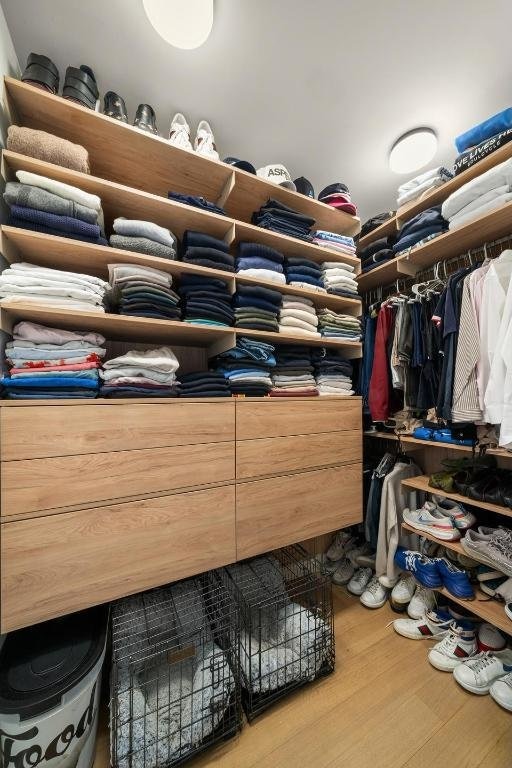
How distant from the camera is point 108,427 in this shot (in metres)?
0.97

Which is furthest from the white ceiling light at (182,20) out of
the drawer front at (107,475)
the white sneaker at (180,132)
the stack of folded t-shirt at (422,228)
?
the drawer front at (107,475)

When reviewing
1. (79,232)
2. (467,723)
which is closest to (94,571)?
(79,232)

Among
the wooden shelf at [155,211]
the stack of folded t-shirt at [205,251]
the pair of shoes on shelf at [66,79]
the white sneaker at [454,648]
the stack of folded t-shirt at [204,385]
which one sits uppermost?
the pair of shoes on shelf at [66,79]

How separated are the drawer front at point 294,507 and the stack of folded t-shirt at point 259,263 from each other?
3.26ft

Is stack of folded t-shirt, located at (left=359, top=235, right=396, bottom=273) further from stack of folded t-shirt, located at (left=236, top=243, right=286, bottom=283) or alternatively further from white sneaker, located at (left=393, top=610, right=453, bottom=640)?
white sneaker, located at (left=393, top=610, right=453, bottom=640)

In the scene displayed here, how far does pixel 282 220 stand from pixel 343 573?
2.20m

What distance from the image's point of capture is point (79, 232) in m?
1.01

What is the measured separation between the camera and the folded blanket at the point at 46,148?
92 centimetres

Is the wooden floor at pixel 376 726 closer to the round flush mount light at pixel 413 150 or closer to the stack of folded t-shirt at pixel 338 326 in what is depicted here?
the stack of folded t-shirt at pixel 338 326

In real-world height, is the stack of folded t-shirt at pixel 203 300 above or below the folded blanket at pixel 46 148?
below

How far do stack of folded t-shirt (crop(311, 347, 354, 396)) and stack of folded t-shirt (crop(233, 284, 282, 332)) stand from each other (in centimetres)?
36

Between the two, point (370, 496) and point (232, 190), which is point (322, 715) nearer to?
point (370, 496)

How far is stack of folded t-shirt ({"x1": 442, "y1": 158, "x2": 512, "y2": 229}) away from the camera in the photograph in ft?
4.04

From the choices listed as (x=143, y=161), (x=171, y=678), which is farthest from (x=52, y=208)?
(x=171, y=678)
